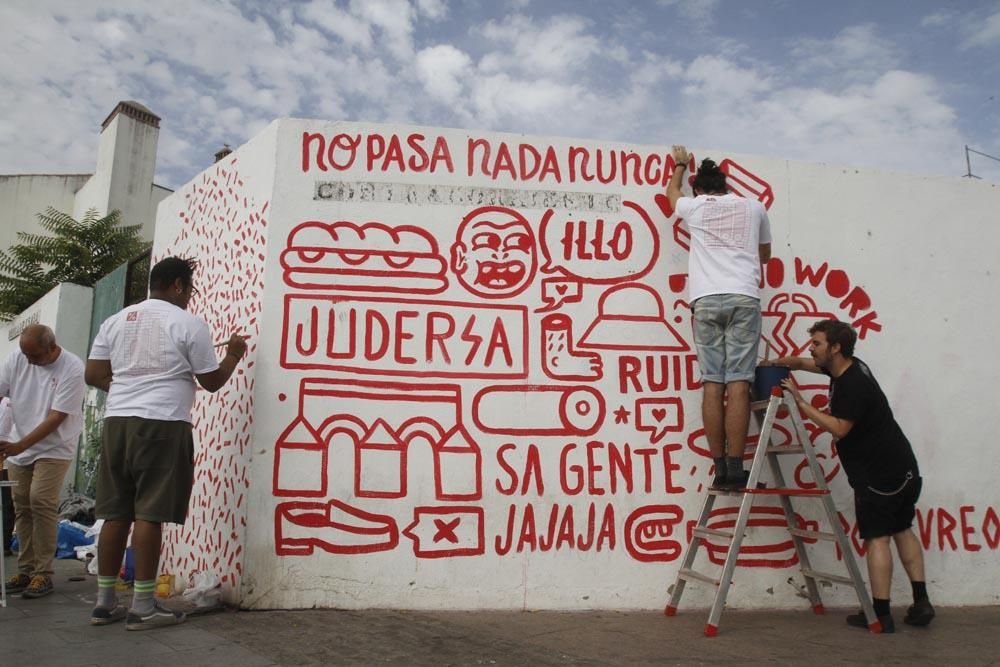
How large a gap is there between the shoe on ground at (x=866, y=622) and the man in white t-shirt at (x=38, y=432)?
15.0ft

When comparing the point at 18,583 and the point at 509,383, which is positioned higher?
the point at 509,383

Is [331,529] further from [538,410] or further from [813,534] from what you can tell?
Answer: [813,534]

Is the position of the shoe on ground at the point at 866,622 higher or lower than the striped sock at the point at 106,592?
lower

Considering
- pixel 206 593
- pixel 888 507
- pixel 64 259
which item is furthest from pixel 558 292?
pixel 64 259

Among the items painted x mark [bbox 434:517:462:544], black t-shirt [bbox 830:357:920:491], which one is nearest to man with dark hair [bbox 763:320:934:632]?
black t-shirt [bbox 830:357:920:491]

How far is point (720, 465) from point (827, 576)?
2.65 feet

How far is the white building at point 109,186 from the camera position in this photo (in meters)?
17.8

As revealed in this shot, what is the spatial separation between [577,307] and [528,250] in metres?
0.44

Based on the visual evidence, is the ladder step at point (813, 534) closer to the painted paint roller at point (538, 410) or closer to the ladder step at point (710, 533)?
the ladder step at point (710, 533)

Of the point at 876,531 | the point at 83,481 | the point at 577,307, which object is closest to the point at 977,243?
the point at 876,531

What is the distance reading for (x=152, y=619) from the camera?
11.6ft

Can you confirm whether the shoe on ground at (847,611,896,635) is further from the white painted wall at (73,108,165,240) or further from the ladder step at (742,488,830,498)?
the white painted wall at (73,108,165,240)

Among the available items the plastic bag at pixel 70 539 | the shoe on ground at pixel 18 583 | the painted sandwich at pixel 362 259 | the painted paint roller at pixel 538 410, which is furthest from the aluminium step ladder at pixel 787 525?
the plastic bag at pixel 70 539

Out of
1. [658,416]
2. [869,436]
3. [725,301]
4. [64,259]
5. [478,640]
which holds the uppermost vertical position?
[64,259]
